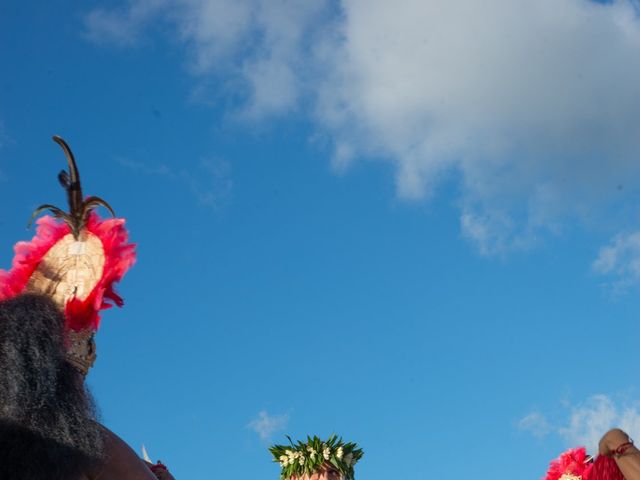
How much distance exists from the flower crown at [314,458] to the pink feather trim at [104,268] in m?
9.94

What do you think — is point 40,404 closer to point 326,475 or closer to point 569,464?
point 569,464

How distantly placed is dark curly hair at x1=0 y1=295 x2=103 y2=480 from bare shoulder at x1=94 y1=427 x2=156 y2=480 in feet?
0.26

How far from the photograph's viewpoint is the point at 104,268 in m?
4.62

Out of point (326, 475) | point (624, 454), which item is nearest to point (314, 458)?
point (326, 475)

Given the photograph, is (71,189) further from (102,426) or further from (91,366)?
(102,426)

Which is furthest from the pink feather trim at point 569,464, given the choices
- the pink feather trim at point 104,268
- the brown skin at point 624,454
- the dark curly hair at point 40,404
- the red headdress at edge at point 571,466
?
the dark curly hair at point 40,404

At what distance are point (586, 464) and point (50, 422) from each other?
6291 millimetres

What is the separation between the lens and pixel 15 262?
476 cm

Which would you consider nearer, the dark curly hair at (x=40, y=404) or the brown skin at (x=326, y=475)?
the dark curly hair at (x=40, y=404)

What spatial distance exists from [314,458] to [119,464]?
11.2 meters

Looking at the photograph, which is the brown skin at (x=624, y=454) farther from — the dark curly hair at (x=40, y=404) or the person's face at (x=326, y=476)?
the person's face at (x=326, y=476)

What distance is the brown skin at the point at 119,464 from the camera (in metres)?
3.19

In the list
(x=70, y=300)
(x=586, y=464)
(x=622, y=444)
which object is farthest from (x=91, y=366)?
(x=586, y=464)

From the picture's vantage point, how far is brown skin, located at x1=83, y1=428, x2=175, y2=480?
3.19 m
